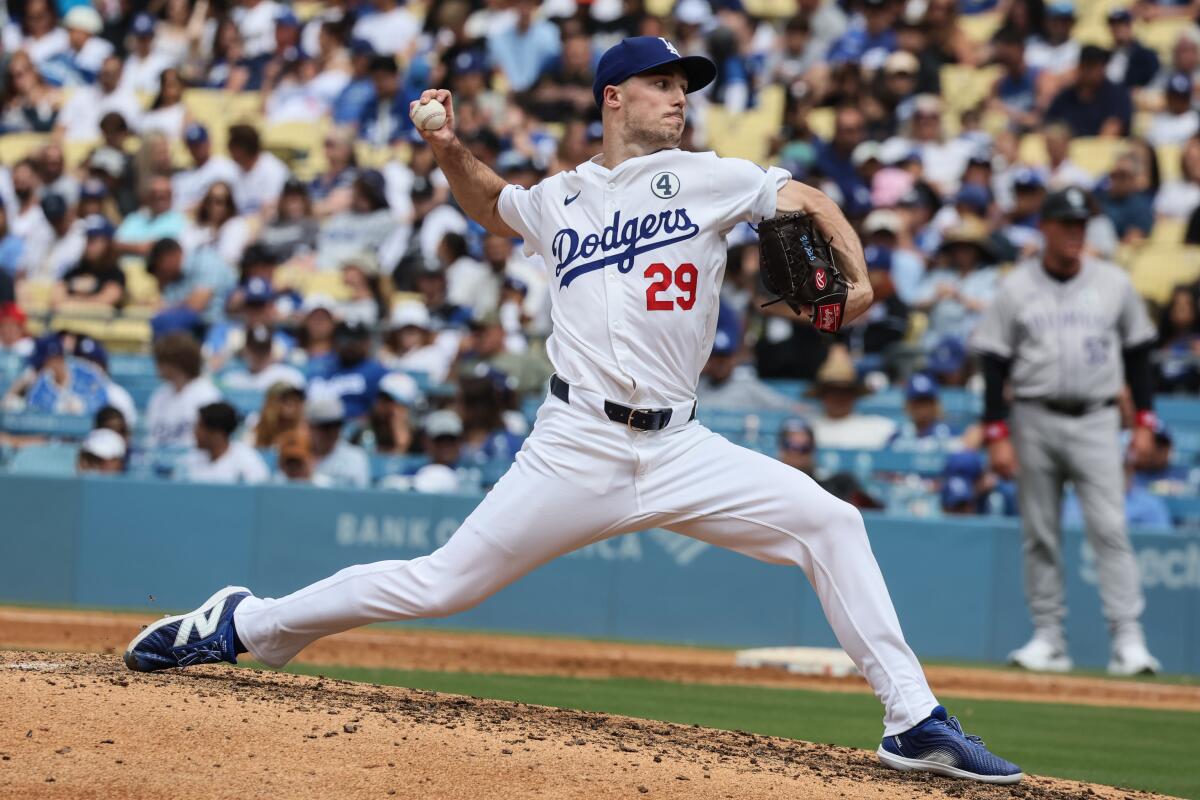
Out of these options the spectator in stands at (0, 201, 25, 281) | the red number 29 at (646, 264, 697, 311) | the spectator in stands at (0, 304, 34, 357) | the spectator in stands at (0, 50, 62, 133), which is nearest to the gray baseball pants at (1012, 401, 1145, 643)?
the red number 29 at (646, 264, 697, 311)

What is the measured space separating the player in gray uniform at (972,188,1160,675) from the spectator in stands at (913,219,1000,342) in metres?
2.96

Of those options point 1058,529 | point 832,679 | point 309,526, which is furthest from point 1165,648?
point 309,526

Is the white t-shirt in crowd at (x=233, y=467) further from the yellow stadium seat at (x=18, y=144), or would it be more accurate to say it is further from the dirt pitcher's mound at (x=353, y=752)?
the yellow stadium seat at (x=18, y=144)

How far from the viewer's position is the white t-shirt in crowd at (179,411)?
11.5 meters

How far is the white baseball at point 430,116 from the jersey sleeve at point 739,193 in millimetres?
795

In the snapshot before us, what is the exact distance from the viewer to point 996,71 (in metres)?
14.6

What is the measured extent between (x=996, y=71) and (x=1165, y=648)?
639 centimetres

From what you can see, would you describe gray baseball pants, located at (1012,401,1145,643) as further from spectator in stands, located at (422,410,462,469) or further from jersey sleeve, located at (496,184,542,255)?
jersey sleeve, located at (496,184,542,255)

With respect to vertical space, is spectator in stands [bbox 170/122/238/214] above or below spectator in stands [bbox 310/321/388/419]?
above

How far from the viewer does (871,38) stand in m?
15.1

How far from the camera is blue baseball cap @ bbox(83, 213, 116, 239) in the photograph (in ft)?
47.0

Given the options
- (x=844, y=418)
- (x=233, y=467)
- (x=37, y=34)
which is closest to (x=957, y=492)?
(x=844, y=418)

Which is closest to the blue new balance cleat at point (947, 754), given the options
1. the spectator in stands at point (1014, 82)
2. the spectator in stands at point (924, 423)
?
the spectator in stands at point (924, 423)

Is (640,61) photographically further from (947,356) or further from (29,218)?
(29,218)
